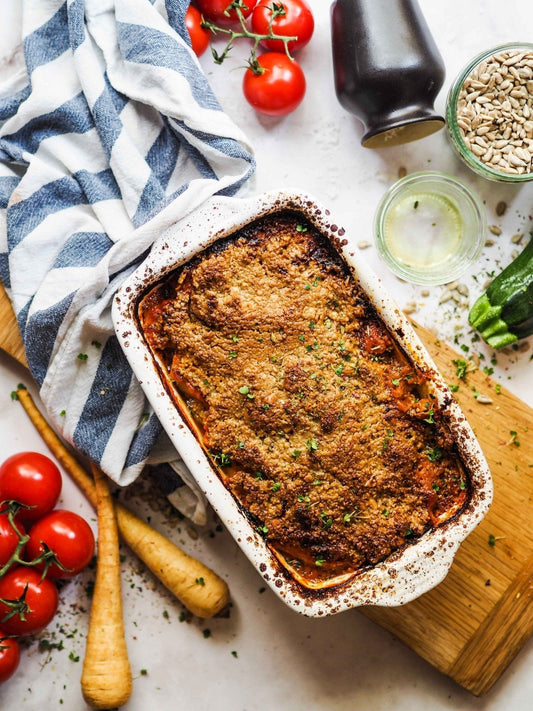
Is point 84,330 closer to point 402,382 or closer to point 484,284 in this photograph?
point 402,382

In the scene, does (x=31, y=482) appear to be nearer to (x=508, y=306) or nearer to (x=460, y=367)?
(x=460, y=367)

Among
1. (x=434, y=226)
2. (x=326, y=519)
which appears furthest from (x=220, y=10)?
→ (x=326, y=519)

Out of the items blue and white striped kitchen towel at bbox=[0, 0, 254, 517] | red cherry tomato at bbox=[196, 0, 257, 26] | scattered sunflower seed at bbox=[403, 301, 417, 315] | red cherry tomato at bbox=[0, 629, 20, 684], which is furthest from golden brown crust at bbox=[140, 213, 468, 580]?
red cherry tomato at bbox=[0, 629, 20, 684]

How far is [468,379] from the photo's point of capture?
8.49 feet

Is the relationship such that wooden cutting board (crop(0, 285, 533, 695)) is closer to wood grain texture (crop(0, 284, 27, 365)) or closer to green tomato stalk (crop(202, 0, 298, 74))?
green tomato stalk (crop(202, 0, 298, 74))

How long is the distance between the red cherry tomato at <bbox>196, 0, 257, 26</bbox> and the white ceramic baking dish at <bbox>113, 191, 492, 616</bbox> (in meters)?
0.96

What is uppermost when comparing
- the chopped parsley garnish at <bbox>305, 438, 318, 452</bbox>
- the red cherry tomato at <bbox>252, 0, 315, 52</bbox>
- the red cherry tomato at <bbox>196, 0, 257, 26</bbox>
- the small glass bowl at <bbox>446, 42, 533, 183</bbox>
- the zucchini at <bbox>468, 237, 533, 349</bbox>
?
the red cherry tomato at <bbox>196, 0, 257, 26</bbox>

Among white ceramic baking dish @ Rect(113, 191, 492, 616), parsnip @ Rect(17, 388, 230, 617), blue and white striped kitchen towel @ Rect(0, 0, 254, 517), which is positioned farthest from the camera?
parsnip @ Rect(17, 388, 230, 617)

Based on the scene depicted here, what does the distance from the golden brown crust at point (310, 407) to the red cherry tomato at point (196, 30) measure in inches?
37.8

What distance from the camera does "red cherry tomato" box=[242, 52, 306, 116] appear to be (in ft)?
8.45

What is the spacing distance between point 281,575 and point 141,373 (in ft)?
2.60

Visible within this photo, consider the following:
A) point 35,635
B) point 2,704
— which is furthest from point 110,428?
point 2,704

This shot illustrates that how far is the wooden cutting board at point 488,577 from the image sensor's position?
2.55 m

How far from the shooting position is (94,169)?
2.58 metres
